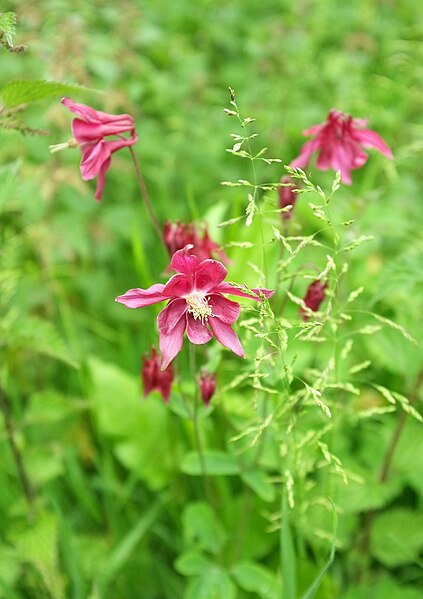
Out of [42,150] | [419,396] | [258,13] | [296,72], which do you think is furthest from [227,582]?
[258,13]

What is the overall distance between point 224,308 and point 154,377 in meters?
0.33

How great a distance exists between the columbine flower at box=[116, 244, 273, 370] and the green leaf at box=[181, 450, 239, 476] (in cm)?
51

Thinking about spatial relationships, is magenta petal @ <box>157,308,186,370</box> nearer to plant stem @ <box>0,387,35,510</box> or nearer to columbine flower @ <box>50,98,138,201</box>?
columbine flower @ <box>50,98,138,201</box>

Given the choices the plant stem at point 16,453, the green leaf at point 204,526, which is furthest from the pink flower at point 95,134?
the green leaf at point 204,526

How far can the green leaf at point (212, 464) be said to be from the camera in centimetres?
152

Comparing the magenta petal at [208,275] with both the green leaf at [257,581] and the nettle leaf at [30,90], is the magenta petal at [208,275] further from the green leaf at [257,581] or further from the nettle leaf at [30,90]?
the green leaf at [257,581]

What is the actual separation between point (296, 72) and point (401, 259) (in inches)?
74.2

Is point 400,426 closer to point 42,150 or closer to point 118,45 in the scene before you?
point 42,150

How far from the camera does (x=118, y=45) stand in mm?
2738

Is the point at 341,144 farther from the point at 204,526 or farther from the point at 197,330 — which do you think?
the point at 204,526

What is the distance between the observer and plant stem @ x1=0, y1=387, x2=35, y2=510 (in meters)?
1.61

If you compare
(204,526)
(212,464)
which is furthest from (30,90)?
(204,526)

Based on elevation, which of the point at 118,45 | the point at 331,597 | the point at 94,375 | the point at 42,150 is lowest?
the point at 331,597

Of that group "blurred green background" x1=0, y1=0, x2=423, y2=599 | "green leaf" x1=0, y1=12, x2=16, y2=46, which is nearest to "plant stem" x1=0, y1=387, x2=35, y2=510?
"blurred green background" x1=0, y1=0, x2=423, y2=599
